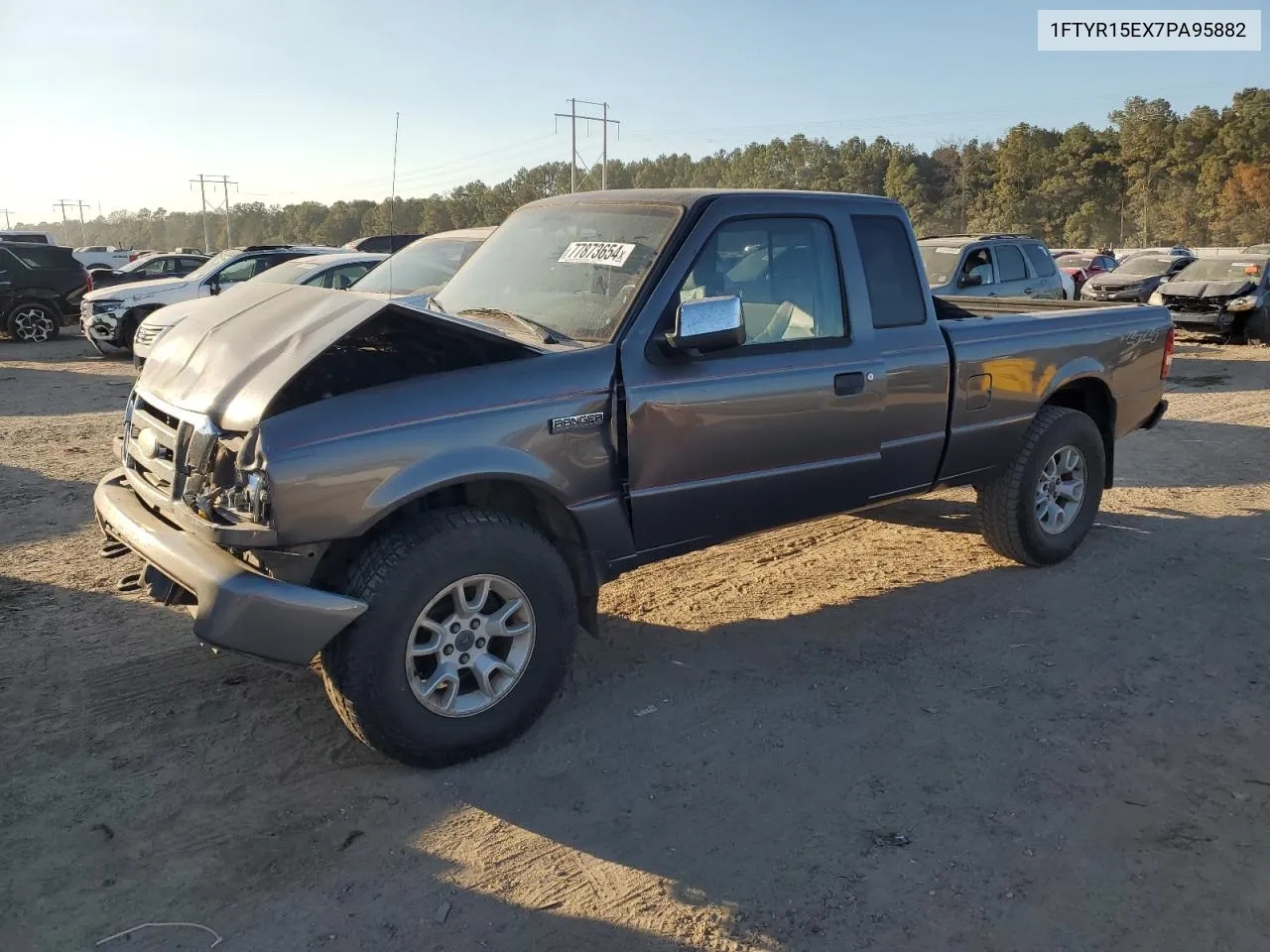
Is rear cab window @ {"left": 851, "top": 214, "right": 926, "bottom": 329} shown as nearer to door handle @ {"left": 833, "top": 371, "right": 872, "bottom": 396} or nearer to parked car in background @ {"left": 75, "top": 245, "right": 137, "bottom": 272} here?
door handle @ {"left": 833, "top": 371, "right": 872, "bottom": 396}

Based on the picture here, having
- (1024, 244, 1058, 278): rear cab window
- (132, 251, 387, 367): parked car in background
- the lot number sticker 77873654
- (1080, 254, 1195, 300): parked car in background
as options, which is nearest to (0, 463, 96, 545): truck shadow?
the lot number sticker 77873654

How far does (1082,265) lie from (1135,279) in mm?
7520

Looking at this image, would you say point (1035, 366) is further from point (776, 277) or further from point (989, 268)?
point (989, 268)

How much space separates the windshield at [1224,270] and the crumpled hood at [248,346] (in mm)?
18069

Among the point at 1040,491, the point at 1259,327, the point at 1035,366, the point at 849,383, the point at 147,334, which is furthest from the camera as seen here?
the point at 1259,327

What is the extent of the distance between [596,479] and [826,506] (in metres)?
1.37

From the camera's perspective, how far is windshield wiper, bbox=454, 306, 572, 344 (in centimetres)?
399

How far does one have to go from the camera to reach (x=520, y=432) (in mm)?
3570

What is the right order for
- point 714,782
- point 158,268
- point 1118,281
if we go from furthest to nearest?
1. point 158,268
2. point 1118,281
3. point 714,782

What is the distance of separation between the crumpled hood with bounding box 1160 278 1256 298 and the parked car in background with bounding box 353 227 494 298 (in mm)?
13578

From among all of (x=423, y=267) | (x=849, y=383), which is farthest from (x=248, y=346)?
(x=423, y=267)

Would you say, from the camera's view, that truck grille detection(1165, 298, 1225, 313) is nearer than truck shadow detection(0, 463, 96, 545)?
No

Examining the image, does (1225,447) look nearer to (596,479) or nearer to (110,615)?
(596,479)

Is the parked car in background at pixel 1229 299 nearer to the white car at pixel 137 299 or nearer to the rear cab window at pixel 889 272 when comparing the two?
the rear cab window at pixel 889 272
